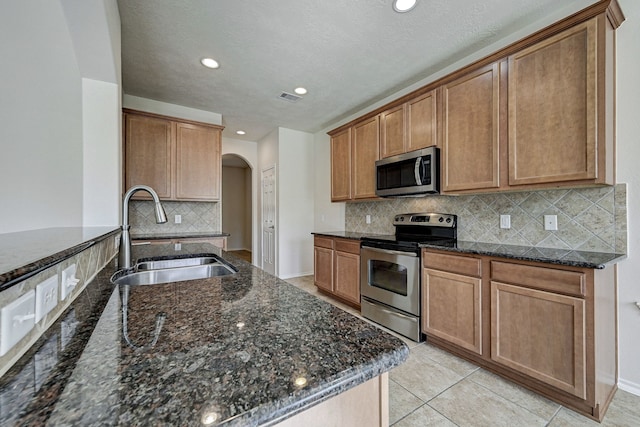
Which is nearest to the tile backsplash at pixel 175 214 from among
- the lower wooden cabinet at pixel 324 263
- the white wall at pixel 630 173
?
the lower wooden cabinet at pixel 324 263

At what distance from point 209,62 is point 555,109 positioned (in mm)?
2957

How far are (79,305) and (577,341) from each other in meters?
2.34

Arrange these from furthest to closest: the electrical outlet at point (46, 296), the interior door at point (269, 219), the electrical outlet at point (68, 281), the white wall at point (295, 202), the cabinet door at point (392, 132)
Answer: the interior door at point (269, 219)
the white wall at point (295, 202)
the cabinet door at point (392, 132)
the electrical outlet at point (68, 281)
the electrical outlet at point (46, 296)

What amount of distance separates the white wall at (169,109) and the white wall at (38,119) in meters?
2.10

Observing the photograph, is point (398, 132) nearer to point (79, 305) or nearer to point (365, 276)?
point (365, 276)

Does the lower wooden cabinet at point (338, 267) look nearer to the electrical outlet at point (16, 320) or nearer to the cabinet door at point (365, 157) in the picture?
the cabinet door at point (365, 157)

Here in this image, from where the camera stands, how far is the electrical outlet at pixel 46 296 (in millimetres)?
569

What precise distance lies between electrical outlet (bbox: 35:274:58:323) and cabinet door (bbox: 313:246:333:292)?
301 centimetres

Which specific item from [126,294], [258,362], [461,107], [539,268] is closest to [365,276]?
[539,268]

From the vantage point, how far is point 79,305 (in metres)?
0.79

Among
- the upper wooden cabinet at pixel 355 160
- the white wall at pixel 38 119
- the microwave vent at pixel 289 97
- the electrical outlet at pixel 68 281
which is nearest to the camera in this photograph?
the electrical outlet at pixel 68 281

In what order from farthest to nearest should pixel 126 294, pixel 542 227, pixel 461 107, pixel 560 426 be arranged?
pixel 461 107 < pixel 542 227 < pixel 560 426 < pixel 126 294

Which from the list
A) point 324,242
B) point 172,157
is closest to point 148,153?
point 172,157

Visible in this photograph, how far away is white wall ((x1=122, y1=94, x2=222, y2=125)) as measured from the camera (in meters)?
3.55
